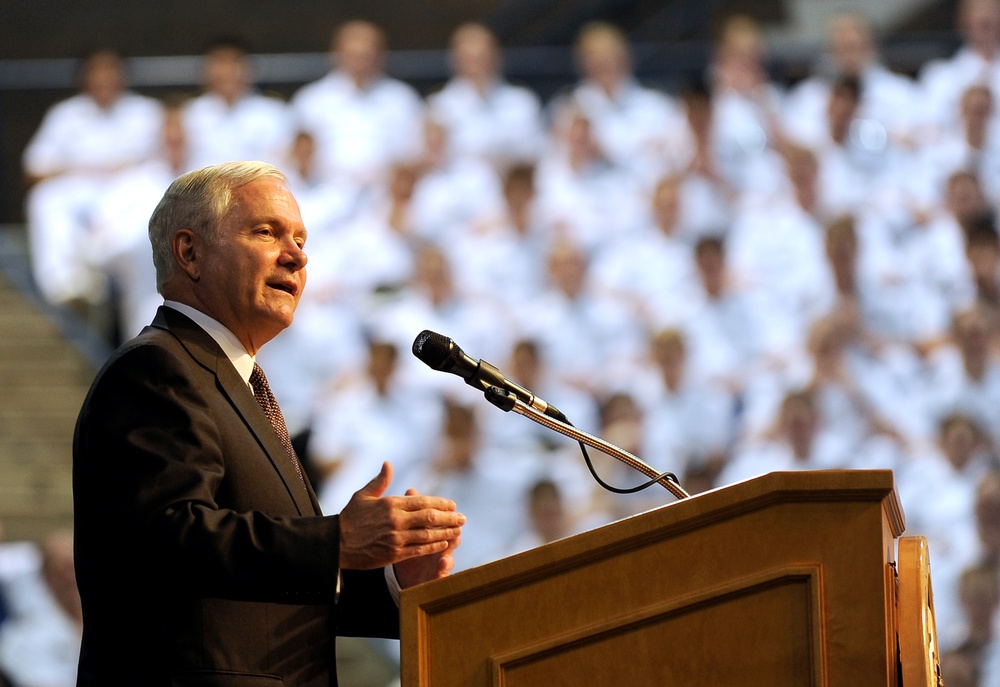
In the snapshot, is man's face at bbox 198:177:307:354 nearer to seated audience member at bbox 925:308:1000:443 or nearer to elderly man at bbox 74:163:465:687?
elderly man at bbox 74:163:465:687

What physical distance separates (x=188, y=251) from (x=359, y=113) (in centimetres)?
443

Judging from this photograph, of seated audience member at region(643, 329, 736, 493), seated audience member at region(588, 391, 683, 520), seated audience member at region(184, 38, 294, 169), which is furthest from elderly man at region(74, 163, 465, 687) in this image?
seated audience member at region(184, 38, 294, 169)

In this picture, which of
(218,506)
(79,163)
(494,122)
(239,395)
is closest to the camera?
(218,506)

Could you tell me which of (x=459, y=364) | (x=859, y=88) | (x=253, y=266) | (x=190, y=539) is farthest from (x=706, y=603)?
(x=859, y=88)

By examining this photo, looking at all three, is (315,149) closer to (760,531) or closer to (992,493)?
(992,493)

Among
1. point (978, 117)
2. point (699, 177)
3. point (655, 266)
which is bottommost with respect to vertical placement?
point (655, 266)

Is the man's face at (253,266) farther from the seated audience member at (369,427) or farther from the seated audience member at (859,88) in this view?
the seated audience member at (859,88)

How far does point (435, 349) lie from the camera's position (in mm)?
1812

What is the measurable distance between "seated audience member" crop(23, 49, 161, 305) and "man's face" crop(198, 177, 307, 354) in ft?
14.8

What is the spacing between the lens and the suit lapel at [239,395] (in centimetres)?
185

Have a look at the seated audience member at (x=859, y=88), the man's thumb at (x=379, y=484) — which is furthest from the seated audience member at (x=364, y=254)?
the man's thumb at (x=379, y=484)

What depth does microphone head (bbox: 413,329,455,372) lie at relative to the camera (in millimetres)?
1812

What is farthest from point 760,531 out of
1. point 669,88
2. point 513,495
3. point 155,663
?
point 669,88

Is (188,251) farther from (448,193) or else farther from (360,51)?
(360,51)
